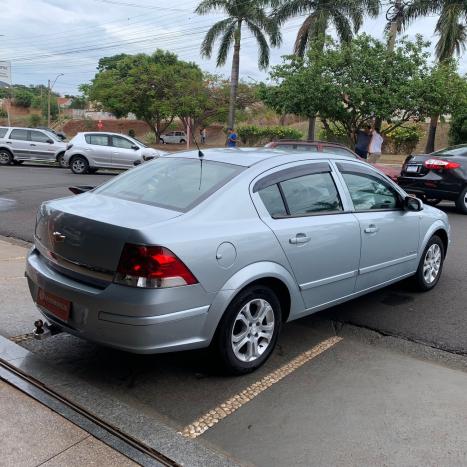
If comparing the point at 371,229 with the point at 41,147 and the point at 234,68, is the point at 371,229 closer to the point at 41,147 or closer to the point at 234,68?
the point at 41,147

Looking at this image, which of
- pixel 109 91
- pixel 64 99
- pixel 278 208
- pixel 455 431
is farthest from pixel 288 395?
pixel 64 99

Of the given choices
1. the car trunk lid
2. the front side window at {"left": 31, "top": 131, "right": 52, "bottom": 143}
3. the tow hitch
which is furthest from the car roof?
the front side window at {"left": 31, "top": 131, "right": 52, "bottom": 143}

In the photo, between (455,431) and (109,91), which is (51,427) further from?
(109,91)

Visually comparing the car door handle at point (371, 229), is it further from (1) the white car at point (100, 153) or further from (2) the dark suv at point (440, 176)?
(1) the white car at point (100, 153)

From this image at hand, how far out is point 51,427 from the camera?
297 cm

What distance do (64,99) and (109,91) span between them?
81.7 m

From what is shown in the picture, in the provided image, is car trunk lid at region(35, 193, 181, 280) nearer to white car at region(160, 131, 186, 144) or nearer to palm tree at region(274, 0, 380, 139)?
palm tree at region(274, 0, 380, 139)

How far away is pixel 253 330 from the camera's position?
145 inches

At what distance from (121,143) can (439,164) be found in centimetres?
1159

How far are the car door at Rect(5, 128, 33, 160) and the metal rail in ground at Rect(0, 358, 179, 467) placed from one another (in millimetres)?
19055

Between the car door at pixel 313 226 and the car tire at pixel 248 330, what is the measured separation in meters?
0.32

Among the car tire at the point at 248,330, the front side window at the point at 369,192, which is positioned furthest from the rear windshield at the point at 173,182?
the front side window at the point at 369,192

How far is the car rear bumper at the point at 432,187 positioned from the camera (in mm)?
10883

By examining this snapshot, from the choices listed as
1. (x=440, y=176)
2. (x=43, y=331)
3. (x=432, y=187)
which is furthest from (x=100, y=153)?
(x=43, y=331)
